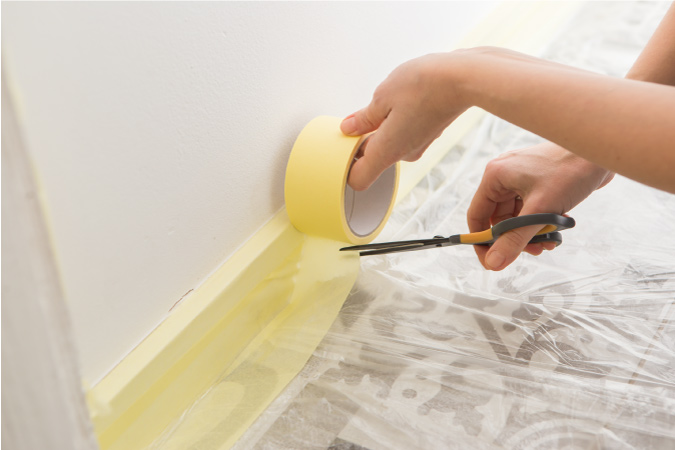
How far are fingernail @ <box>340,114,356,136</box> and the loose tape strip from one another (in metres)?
0.01

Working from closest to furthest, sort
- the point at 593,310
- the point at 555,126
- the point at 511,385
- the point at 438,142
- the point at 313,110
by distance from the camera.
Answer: the point at 555,126
the point at 511,385
the point at 593,310
the point at 313,110
the point at 438,142

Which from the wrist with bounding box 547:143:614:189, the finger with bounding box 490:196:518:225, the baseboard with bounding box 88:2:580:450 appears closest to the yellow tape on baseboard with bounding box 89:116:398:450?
the baseboard with bounding box 88:2:580:450

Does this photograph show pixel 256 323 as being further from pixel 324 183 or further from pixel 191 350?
pixel 324 183

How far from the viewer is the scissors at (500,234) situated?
791 mm

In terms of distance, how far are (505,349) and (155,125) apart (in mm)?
520

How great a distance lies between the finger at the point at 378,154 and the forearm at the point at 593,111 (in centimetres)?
13

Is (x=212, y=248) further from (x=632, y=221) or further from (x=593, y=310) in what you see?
(x=632, y=221)

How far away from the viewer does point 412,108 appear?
0.76 metres

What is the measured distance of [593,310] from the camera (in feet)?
2.87

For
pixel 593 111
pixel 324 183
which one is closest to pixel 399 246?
pixel 324 183

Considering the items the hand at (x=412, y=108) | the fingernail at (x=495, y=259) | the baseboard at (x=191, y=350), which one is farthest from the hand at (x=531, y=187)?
the baseboard at (x=191, y=350)

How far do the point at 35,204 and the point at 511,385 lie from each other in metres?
0.57

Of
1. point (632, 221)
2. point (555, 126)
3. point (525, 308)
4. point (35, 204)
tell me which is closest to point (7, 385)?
point (35, 204)

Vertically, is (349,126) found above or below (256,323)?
above
